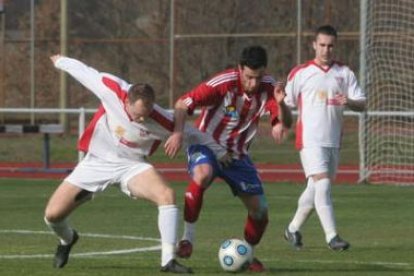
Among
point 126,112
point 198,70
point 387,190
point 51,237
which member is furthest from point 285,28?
point 126,112

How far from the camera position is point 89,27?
44062mm

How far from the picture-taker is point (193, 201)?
11.5m

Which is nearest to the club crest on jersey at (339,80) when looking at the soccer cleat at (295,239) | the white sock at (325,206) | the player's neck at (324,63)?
the player's neck at (324,63)

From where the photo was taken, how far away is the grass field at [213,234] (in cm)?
1110

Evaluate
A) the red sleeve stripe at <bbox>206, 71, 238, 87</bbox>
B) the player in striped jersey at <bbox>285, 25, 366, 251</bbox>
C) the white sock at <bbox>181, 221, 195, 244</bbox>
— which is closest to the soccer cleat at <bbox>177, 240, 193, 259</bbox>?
the white sock at <bbox>181, 221, 195, 244</bbox>

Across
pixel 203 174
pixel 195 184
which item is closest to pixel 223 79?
pixel 203 174

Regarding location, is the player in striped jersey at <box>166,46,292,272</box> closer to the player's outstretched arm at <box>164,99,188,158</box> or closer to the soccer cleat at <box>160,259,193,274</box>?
the player's outstretched arm at <box>164,99,188,158</box>

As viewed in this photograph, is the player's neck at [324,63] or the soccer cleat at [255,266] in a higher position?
the player's neck at [324,63]

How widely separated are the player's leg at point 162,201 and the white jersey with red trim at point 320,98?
2.88 m

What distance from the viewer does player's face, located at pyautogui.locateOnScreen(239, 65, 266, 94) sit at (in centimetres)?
1113

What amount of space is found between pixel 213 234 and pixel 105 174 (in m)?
3.58

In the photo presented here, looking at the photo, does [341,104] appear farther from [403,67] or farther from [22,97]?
[22,97]

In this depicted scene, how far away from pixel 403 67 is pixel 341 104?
11.5 m

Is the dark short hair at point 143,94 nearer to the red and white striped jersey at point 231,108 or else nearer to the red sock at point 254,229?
the red and white striped jersey at point 231,108
